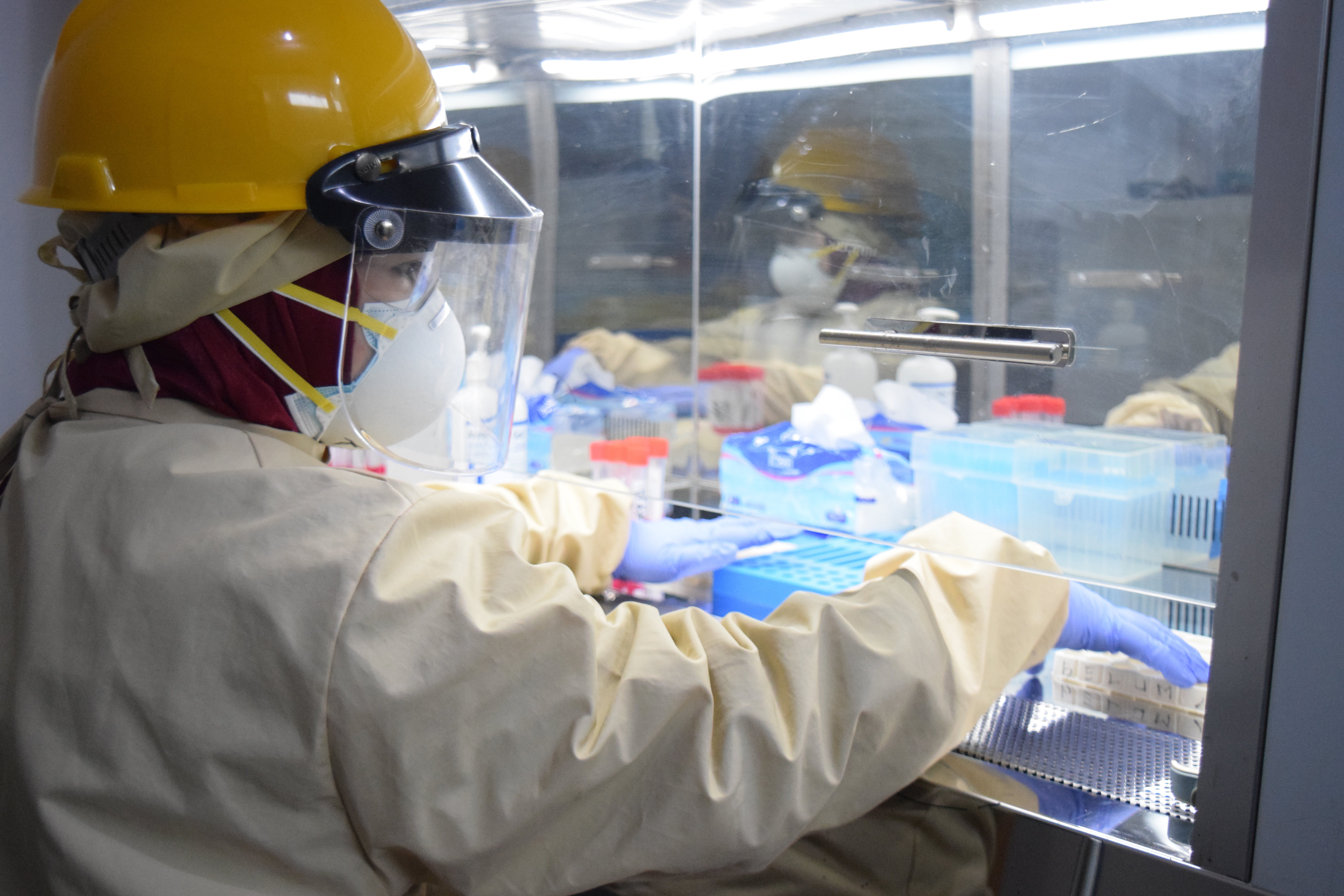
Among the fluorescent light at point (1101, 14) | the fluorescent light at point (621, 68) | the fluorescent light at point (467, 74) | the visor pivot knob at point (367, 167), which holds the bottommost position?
the visor pivot knob at point (367, 167)

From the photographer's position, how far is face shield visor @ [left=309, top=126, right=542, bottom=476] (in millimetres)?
973

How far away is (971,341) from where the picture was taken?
3.50 ft

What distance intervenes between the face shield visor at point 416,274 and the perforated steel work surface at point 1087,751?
0.72 m

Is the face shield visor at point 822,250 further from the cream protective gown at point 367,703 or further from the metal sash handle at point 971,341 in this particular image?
the cream protective gown at point 367,703

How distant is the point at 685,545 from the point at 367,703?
796 mm

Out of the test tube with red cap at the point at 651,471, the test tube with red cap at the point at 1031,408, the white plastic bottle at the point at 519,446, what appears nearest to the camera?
the test tube with red cap at the point at 1031,408

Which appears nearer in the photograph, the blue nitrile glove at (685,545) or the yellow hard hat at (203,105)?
the yellow hard hat at (203,105)

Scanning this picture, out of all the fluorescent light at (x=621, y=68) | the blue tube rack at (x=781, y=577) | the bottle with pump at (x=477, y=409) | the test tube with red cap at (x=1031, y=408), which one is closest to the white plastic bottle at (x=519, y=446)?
the bottle with pump at (x=477, y=409)

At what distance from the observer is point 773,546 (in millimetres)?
1584

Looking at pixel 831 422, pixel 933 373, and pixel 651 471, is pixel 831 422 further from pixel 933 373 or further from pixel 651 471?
pixel 651 471

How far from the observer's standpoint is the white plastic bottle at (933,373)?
1109mm

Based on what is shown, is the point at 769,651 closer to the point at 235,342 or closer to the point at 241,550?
the point at 241,550

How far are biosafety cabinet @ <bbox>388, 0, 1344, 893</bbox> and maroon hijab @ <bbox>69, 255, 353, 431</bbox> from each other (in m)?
0.58

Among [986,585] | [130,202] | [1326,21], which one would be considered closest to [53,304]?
[130,202]
